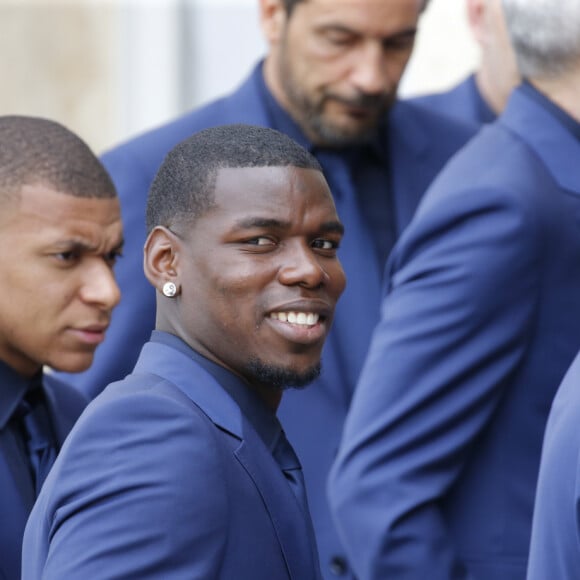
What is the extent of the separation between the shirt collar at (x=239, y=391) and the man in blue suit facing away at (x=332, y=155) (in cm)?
119

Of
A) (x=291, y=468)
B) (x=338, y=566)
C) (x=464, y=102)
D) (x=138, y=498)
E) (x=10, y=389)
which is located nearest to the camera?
(x=138, y=498)

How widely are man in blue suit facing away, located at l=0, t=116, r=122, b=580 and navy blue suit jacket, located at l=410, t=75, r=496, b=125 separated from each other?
203 centimetres

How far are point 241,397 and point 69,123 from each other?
4.39 m

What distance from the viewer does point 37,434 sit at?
2.74m

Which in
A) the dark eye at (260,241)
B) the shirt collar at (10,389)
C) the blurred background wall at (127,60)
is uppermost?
the dark eye at (260,241)

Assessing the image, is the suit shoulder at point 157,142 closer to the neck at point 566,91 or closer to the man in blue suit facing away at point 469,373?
the man in blue suit facing away at point 469,373

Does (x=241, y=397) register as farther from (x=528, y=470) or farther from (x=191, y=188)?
(x=528, y=470)

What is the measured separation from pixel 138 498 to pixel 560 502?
2.03 feet

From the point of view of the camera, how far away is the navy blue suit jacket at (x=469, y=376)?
298 centimetres

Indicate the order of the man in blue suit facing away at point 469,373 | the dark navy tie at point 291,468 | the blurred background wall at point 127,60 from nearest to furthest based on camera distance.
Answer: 1. the dark navy tie at point 291,468
2. the man in blue suit facing away at point 469,373
3. the blurred background wall at point 127,60

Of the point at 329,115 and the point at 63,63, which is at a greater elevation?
the point at 329,115

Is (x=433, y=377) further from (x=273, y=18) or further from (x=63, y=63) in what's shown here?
(x=63, y=63)

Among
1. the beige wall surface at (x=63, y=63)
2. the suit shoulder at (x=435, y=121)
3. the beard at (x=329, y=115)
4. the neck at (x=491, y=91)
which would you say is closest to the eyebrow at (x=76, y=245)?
the beard at (x=329, y=115)

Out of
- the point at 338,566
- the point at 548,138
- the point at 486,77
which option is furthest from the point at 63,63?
the point at 548,138
